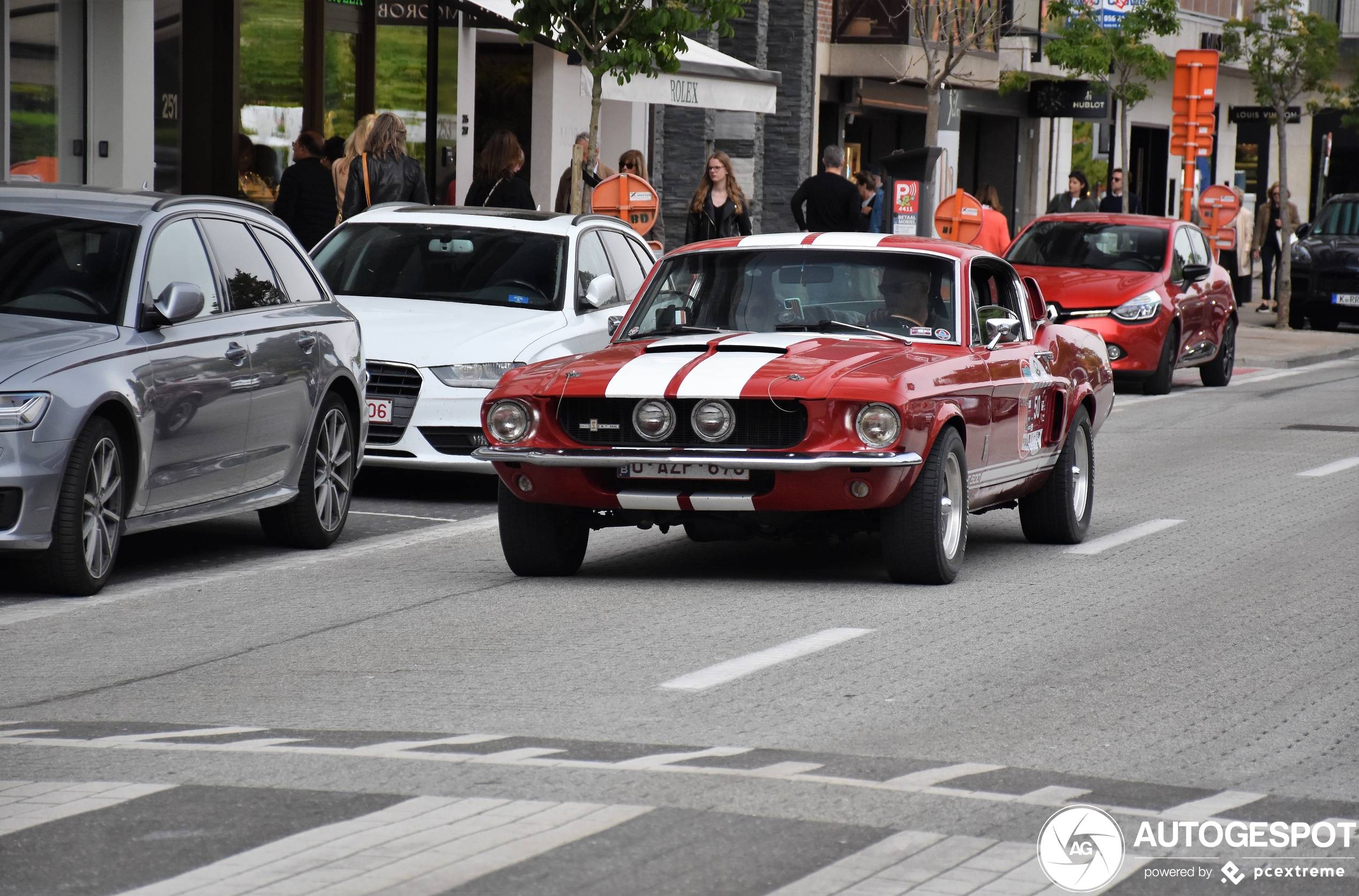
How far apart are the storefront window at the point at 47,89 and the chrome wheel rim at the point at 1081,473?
Result: 10853mm

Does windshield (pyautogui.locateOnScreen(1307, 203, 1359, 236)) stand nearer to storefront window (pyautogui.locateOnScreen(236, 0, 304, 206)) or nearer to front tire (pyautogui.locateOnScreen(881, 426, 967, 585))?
storefront window (pyautogui.locateOnScreen(236, 0, 304, 206))

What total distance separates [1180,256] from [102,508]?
51.4 feet

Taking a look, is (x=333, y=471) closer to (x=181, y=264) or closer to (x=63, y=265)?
(x=181, y=264)

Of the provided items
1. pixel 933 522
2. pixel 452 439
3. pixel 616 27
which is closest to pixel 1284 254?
pixel 616 27

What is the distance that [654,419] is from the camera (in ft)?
29.7

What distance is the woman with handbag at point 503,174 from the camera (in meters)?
17.7

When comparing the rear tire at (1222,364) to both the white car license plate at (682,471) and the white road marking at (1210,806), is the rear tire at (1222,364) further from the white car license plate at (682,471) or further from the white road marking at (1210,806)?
the white road marking at (1210,806)

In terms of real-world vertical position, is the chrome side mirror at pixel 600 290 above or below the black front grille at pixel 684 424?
above

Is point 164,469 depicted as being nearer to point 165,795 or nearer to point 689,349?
point 689,349

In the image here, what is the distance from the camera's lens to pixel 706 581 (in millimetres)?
9672

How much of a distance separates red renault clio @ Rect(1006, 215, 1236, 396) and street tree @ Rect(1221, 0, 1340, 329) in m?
12.8

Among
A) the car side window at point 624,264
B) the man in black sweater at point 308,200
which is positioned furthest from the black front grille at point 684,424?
the man in black sweater at point 308,200

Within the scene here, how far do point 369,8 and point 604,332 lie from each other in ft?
43.6

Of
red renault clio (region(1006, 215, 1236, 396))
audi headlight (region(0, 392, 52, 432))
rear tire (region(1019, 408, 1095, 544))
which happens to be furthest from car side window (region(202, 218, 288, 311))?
red renault clio (region(1006, 215, 1236, 396))
